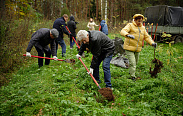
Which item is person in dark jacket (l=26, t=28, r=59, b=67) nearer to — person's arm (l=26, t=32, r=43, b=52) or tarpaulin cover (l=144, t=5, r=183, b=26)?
person's arm (l=26, t=32, r=43, b=52)

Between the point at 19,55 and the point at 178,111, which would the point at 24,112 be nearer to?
the point at 178,111

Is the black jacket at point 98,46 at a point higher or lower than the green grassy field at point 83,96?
higher

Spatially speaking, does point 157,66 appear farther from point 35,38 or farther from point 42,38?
point 35,38

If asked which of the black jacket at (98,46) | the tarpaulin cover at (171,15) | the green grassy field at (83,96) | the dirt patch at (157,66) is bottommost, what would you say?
the green grassy field at (83,96)

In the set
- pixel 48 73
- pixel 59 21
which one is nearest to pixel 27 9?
→ pixel 59 21

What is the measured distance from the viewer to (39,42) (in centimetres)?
507

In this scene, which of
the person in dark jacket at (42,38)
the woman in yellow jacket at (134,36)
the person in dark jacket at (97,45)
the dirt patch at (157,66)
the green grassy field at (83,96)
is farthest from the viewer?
the person in dark jacket at (42,38)

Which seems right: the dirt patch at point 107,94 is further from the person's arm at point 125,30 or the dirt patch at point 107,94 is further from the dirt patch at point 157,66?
the dirt patch at point 157,66

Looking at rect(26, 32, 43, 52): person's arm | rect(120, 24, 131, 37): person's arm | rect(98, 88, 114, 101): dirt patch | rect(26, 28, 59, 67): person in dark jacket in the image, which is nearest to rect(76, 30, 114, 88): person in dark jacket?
rect(98, 88, 114, 101): dirt patch

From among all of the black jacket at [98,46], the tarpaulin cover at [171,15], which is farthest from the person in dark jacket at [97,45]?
the tarpaulin cover at [171,15]

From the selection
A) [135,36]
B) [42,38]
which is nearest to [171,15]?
[135,36]

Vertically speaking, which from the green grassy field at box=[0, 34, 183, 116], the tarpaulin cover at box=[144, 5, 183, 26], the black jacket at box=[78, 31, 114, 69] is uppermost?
the tarpaulin cover at box=[144, 5, 183, 26]

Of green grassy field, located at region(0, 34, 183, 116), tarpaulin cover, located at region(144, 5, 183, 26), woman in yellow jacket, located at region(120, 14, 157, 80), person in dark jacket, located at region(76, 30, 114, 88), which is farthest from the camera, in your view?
tarpaulin cover, located at region(144, 5, 183, 26)

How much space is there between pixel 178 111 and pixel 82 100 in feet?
6.96
